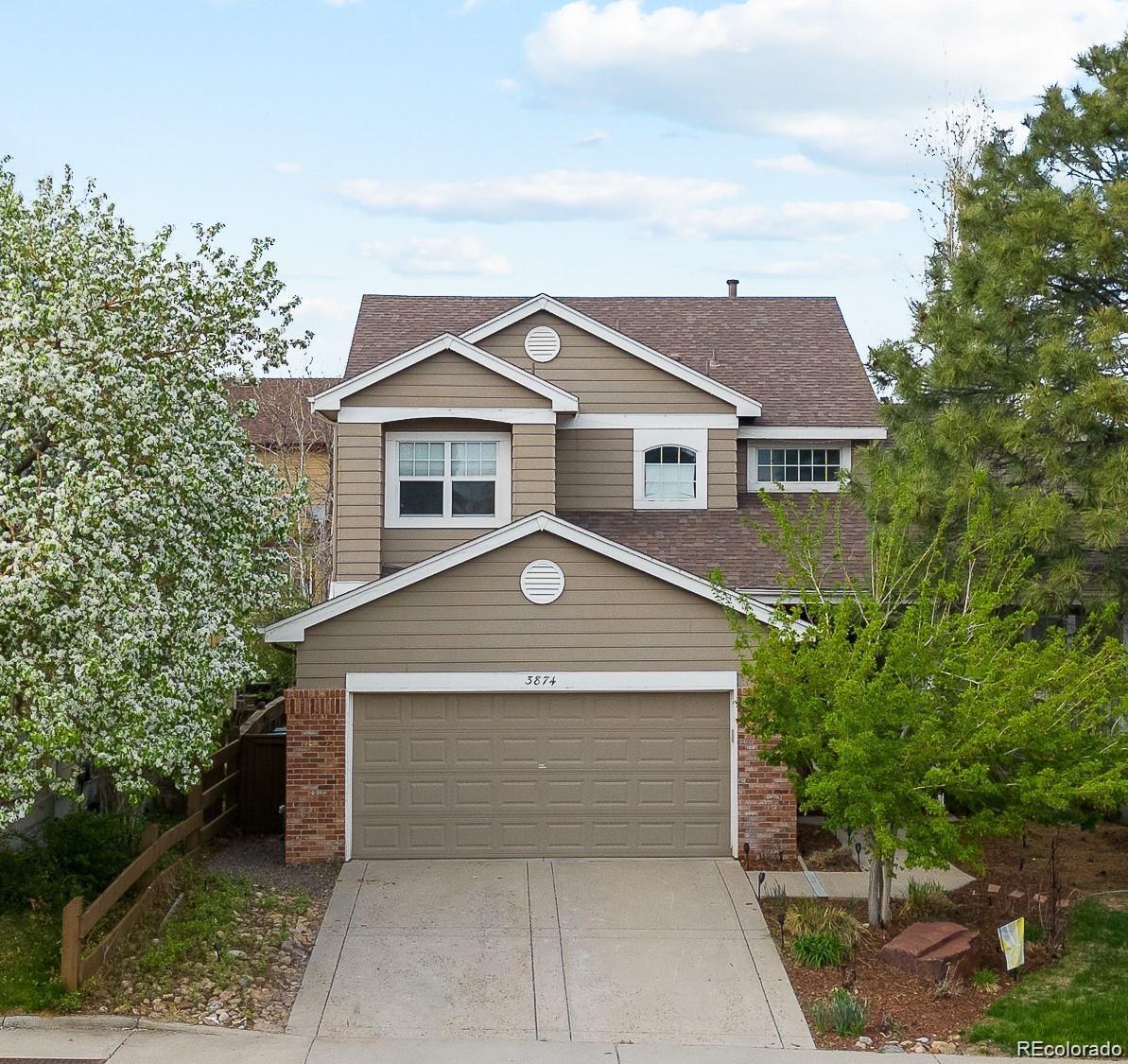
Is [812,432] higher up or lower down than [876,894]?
higher up

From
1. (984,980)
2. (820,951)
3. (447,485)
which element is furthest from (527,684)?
Answer: (984,980)

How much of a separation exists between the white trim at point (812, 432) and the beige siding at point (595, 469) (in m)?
1.91

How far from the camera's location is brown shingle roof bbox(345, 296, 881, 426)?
67.4 ft

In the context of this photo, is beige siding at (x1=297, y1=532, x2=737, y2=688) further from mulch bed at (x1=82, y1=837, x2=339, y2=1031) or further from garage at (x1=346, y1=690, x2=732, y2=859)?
mulch bed at (x1=82, y1=837, x2=339, y2=1031)

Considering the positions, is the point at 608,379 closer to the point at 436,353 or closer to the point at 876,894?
the point at 436,353

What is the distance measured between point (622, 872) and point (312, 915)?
360 centimetres

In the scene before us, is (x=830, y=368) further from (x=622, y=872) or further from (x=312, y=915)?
(x=312, y=915)

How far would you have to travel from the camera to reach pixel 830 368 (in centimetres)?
2152

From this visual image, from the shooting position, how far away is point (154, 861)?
12.7 meters

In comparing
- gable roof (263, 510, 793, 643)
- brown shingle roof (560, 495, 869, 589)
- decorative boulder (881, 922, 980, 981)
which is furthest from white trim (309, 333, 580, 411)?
decorative boulder (881, 922, 980, 981)

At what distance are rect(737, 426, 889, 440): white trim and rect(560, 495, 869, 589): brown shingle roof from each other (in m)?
0.99

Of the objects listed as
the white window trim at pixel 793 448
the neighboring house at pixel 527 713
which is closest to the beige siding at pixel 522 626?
the neighboring house at pixel 527 713

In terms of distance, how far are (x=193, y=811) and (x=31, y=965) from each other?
418 centimetres

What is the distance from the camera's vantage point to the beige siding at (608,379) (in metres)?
19.6
